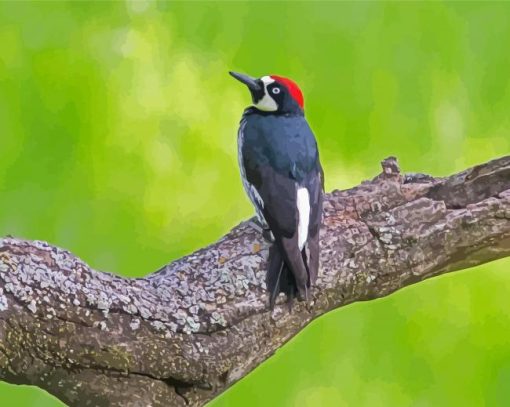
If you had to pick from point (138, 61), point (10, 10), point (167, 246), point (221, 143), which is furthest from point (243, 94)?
point (10, 10)

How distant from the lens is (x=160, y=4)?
A: 200 cm

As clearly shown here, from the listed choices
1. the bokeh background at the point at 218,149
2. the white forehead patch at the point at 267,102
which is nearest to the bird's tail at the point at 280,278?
the white forehead patch at the point at 267,102

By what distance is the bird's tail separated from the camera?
130cm

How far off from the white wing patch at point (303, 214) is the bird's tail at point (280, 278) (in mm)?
19

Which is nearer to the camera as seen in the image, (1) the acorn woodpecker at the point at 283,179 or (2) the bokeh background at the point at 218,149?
(1) the acorn woodpecker at the point at 283,179

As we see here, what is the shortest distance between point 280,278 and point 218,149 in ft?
2.26

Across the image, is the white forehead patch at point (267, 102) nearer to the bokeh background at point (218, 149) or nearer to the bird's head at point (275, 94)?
the bird's head at point (275, 94)

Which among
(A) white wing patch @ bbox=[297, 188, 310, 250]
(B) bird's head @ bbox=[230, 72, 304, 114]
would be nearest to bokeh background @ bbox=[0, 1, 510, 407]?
(B) bird's head @ bbox=[230, 72, 304, 114]

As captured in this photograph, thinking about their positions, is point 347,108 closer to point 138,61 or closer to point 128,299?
point 138,61

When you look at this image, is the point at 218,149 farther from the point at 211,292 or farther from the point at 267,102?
the point at 211,292

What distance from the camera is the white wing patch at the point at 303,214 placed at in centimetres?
131

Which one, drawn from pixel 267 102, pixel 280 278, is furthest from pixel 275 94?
pixel 280 278

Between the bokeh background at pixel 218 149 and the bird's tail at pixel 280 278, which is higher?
the bokeh background at pixel 218 149

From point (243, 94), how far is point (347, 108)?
232 millimetres
